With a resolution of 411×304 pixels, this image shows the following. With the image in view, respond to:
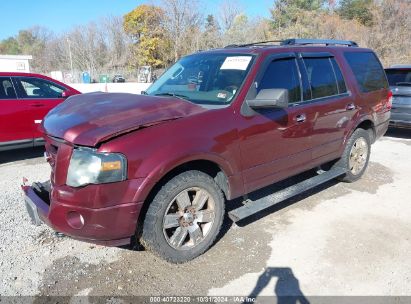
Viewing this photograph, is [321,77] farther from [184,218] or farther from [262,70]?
[184,218]

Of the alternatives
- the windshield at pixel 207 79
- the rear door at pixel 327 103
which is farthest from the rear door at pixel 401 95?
the windshield at pixel 207 79

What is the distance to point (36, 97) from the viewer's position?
7.02 meters

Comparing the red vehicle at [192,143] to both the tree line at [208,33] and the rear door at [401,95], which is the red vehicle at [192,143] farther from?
the tree line at [208,33]

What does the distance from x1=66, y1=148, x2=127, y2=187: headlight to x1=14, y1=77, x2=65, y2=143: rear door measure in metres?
4.46

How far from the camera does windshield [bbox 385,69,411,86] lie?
8.37 metres

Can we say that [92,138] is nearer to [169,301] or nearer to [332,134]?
[169,301]

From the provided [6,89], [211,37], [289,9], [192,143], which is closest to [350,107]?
[192,143]

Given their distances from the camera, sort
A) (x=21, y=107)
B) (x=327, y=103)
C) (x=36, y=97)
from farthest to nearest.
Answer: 1. (x=36, y=97)
2. (x=21, y=107)
3. (x=327, y=103)

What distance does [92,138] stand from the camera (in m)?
2.77

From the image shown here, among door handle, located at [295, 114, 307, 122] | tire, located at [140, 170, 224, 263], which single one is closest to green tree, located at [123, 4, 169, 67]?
door handle, located at [295, 114, 307, 122]

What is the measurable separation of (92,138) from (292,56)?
8.41ft

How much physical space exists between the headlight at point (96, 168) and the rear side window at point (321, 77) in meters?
2.65

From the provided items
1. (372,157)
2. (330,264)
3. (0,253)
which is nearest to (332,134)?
(330,264)

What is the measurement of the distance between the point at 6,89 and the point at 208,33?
3694 centimetres
